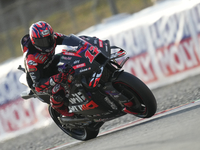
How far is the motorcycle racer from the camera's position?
4449 millimetres

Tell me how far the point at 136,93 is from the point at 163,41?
3999 mm

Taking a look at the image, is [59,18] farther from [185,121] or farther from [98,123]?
[185,121]

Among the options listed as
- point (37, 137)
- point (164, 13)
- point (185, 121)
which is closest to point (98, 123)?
point (185, 121)

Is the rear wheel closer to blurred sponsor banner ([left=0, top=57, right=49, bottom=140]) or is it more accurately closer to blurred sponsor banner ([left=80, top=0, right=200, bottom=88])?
blurred sponsor banner ([left=0, top=57, right=49, bottom=140])

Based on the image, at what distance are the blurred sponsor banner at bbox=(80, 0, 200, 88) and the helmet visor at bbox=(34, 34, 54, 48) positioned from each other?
4173 millimetres

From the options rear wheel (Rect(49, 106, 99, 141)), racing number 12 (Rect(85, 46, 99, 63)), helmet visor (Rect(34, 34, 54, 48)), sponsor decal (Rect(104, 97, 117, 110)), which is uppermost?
helmet visor (Rect(34, 34, 54, 48))

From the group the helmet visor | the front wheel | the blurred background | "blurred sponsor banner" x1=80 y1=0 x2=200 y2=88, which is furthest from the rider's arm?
the blurred background

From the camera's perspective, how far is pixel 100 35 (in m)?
8.69

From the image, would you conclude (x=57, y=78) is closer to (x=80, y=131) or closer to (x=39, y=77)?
(x=39, y=77)

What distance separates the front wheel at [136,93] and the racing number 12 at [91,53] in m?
0.41

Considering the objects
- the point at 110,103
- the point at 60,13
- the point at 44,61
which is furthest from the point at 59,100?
the point at 60,13

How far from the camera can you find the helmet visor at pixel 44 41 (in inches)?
174

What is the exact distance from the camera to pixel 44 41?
4445mm

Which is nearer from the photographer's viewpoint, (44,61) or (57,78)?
(57,78)
